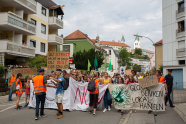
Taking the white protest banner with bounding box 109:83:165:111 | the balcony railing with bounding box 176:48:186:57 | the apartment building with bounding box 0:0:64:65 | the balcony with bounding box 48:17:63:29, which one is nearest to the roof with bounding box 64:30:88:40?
the apartment building with bounding box 0:0:64:65

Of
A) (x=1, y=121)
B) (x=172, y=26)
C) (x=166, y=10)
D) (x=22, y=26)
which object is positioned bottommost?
(x=1, y=121)

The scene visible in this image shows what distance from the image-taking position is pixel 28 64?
973 inches

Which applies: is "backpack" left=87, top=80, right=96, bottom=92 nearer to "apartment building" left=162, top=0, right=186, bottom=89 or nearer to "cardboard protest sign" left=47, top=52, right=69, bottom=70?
"cardboard protest sign" left=47, top=52, right=69, bottom=70

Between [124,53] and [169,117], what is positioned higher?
[124,53]

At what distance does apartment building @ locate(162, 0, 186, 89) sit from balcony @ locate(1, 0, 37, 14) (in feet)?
71.7

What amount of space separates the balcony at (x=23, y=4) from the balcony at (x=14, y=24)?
1.48m

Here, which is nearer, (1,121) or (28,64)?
(1,121)

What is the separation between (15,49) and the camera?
2306 cm

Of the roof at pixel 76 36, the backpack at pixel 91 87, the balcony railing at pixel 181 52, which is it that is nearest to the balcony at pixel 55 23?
the roof at pixel 76 36

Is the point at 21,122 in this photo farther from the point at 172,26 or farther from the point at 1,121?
the point at 172,26

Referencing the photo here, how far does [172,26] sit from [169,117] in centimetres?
2932

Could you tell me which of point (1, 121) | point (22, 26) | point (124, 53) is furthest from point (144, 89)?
point (124, 53)

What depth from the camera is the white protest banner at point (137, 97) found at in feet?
28.6

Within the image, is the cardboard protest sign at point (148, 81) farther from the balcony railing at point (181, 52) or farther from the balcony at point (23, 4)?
the balcony railing at point (181, 52)
